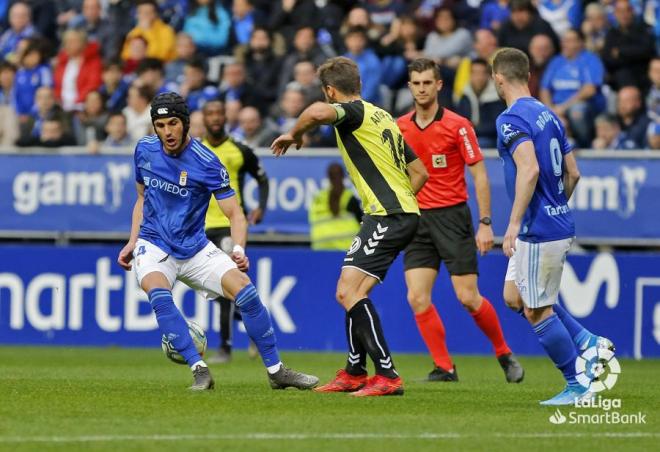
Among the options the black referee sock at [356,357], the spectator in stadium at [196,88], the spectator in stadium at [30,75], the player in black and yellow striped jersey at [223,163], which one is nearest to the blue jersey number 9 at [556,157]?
the black referee sock at [356,357]

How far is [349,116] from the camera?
972cm

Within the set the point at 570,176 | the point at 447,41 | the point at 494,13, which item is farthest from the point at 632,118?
the point at 570,176

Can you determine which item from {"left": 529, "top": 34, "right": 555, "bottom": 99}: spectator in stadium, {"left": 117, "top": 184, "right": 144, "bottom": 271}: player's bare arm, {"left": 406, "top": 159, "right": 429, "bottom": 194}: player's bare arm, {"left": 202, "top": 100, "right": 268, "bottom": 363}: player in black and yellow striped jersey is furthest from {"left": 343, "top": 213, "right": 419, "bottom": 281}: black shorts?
{"left": 529, "top": 34, "right": 555, "bottom": 99}: spectator in stadium

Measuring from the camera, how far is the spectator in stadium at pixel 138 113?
1905cm

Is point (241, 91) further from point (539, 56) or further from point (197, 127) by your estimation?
point (539, 56)

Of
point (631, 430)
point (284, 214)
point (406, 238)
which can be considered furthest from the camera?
point (284, 214)

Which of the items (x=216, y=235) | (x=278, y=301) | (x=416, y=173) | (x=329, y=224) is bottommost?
(x=278, y=301)

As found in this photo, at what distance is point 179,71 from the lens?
20688 millimetres

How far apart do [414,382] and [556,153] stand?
308cm

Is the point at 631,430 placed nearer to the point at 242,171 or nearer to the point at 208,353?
the point at 242,171

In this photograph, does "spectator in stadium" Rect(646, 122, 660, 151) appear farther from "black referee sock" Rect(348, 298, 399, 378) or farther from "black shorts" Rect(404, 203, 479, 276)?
"black referee sock" Rect(348, 298, 399, 378)

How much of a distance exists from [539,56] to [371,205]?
9403 mm

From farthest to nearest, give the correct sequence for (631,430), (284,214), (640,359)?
(284,214) < (640,359) < (631,430)

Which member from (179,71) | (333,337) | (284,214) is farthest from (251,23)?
(333,337)
